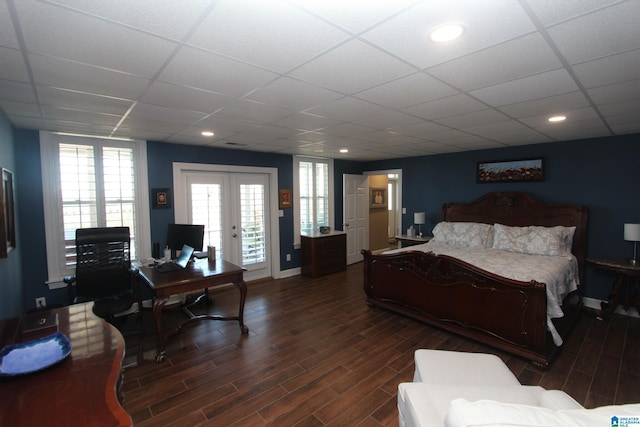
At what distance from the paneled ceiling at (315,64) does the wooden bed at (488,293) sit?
62.1 inches

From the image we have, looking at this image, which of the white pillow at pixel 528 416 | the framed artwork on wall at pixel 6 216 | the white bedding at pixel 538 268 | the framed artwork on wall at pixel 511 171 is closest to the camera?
the white pillow at pixel 528 416

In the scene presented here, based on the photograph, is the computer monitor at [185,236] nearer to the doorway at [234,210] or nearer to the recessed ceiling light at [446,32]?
the doorway at [234,210]

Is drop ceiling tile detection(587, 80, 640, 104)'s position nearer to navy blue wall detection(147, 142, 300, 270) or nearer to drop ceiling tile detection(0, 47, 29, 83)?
drop ceiling tile detection(0, 47, 29, 83)

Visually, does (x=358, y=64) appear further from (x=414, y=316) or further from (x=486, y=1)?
(x=414, y=316)

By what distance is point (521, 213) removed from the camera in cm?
463

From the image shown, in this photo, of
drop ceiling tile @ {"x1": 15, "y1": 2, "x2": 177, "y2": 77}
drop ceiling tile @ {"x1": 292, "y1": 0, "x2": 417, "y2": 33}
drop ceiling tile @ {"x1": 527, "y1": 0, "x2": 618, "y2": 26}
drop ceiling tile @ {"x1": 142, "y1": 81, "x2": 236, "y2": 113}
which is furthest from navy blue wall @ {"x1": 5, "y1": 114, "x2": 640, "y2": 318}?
drop ceiling tile @ {"x1": 527, "y1": 0, "x2": 618, "y2": 26}

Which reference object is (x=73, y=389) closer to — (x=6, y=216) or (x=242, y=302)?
(x=242, y=302)

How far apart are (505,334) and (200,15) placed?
3567mm

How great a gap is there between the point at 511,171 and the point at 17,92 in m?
6.00

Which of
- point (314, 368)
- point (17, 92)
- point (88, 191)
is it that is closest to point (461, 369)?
point (314, 368)

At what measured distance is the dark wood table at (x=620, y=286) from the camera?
11.7ft

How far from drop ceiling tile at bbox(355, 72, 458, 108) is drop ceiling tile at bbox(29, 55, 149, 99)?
1.64 metres

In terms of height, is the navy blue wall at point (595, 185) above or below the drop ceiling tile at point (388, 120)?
below

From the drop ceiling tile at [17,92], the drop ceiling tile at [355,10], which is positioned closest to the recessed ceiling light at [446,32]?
the drop ceiling tile at [355,10]
